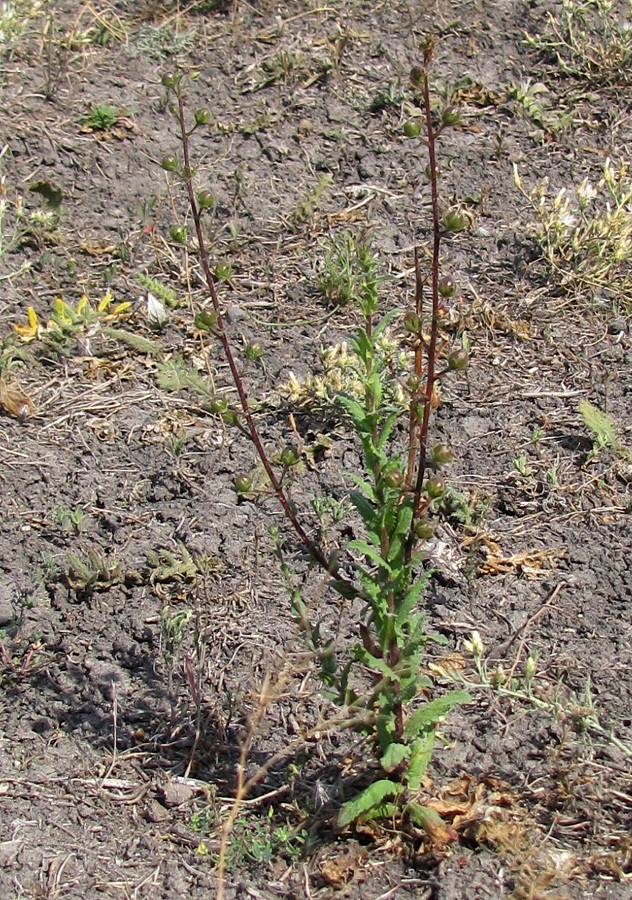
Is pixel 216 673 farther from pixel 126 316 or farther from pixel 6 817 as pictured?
pixel 126 316

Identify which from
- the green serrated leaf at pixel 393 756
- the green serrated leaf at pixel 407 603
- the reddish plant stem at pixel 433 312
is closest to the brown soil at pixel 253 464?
the green serrated leaf at pixel 393 756

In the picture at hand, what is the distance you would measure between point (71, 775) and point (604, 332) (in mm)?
2391

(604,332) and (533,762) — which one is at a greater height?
(604,332)

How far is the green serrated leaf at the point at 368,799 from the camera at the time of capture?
8.07 feet

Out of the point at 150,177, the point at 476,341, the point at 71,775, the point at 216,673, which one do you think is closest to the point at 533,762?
the point at 216,673

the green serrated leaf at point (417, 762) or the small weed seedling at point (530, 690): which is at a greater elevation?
the green serrated leaf at point (417, 762)

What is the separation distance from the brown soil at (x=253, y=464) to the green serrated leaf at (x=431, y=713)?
0.30 meters

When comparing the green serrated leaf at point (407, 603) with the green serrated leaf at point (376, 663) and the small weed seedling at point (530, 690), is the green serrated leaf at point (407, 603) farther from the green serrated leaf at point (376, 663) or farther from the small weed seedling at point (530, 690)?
the small weed seedling at point (530, 690)

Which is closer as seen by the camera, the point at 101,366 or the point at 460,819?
the point at 460,819

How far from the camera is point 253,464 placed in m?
3.55

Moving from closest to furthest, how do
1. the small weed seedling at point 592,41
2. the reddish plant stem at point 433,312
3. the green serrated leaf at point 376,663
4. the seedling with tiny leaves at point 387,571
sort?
the reddish plant stem at point 433,312 < the seedling with tiny leaves at point 387,571 < the green serrated leaf at point 376,663 < the small weed seedling at point 592,41

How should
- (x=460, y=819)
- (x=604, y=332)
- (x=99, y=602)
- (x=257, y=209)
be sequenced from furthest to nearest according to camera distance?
(x=257, y=209), (x=604, y=332), (x=99, y=602), (x=460, y=819)

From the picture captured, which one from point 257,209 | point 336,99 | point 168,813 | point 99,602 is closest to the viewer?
point 168,813

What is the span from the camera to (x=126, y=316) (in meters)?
4.08
